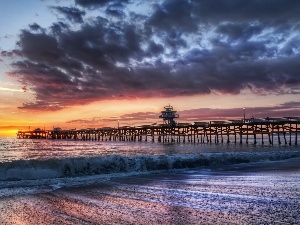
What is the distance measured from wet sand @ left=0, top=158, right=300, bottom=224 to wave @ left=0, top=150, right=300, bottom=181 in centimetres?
566

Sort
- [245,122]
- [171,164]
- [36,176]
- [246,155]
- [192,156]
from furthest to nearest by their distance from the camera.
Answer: [245,122] < [246,155] < [192,156] < [171,164] < [36,176]

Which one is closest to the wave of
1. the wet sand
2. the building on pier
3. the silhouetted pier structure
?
the wet sand

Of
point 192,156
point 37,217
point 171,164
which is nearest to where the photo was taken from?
point 37,217

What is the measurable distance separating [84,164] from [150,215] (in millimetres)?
11050

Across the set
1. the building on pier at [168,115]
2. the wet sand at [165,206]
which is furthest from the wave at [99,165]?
the building on pier at [168,115]

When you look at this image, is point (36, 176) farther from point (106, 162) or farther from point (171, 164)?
point (171, 164)

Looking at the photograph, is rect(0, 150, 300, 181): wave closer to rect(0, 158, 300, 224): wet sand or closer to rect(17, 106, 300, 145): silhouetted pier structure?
rect(0, 158, 300, 224): wet sand

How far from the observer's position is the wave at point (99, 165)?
15.0m

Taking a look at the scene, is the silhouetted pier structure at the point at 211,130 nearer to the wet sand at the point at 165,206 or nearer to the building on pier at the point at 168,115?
the building on pier at the point at 168,115

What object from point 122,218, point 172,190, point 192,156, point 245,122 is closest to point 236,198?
point 172,190

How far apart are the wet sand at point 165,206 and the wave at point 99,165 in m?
5.66

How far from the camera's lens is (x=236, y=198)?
784 centimetres

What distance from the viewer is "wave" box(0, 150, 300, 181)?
590 inches

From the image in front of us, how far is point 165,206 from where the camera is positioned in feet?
23.4
